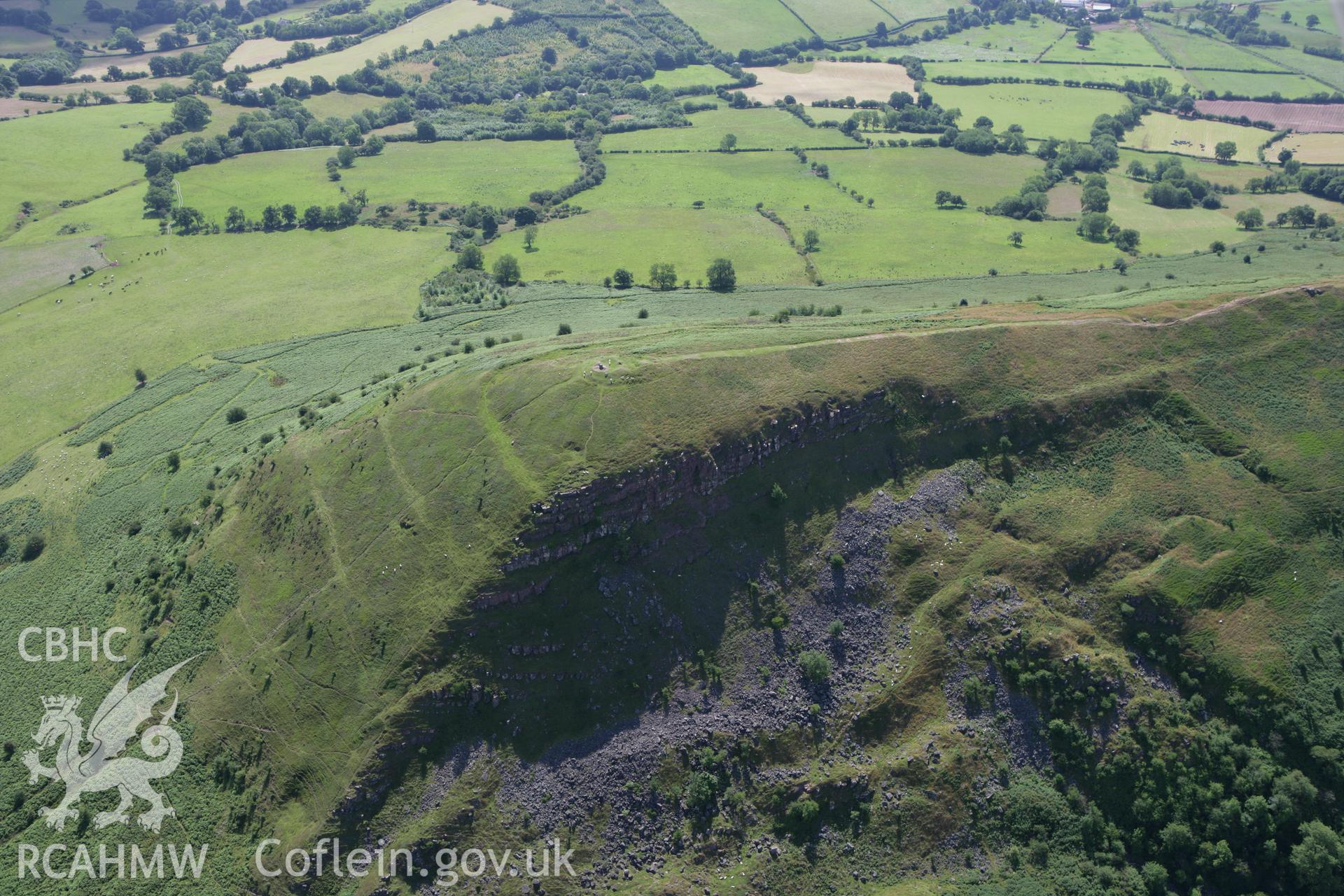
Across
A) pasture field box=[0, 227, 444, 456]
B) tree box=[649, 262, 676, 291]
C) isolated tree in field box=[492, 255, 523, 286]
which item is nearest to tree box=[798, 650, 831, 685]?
tree box=[649, 262, 676, 291]

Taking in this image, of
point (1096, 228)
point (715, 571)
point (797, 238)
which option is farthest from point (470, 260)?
point (1096, 228)

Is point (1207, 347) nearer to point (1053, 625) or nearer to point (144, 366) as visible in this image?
point (1053, 625)

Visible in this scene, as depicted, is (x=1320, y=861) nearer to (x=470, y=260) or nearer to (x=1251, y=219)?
(x=1251, y=219)

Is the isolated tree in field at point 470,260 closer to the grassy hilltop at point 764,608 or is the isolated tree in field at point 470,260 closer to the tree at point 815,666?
the grassy hilltop at point 764,608

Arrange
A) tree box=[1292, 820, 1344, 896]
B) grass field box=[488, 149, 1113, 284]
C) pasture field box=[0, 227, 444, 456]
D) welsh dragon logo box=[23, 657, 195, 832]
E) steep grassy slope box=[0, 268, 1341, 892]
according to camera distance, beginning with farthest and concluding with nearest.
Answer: grass field box=[488, 149, 1113, 284]
pasture field box=[0, 227, 444, 456]
welsh dragon logo box=[23, 657, 195, 832]
steep grassy slope box=[0, 268, 1341, 892]
tree box=[1292, 820, 1344, 896]

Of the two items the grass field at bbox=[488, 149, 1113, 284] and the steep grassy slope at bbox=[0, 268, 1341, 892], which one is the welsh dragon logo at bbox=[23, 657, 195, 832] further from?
the grass field at bbox=[488, 149, 1113, 284]

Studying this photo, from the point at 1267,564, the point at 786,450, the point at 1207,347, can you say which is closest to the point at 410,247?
the point at 786,450

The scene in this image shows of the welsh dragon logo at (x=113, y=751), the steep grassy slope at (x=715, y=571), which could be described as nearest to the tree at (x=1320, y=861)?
the steep grassy slope at (x=715, y=571)
